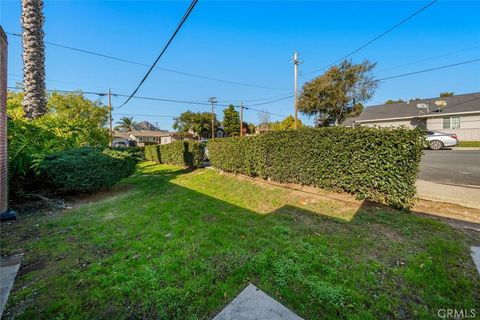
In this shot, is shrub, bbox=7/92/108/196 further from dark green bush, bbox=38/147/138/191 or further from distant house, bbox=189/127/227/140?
distant house, bbox=189/127/227/140

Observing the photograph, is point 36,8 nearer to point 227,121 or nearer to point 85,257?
point 85,257

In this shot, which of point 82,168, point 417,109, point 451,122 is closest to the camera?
point 82,168

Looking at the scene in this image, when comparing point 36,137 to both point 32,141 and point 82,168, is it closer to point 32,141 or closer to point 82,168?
point 32,141

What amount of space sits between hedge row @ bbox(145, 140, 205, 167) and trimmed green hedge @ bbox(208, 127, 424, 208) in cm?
607

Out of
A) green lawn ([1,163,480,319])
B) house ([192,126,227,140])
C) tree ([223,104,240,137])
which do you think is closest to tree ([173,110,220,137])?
house ([192,126,227,140])

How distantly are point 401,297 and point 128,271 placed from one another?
3095 millimetres

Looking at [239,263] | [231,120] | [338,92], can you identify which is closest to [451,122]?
[338,92]

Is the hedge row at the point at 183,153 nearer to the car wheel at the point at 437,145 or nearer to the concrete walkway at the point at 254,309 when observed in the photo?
the concrete walkway at the point at 254,309

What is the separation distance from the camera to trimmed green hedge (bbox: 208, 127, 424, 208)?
4.29 meters

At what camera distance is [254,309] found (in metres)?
2.06

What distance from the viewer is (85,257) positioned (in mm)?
3123

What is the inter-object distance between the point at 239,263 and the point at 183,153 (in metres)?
12.2

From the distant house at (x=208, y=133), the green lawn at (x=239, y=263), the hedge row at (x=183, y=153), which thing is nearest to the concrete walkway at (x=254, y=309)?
the green lawn at (x=239, y=263)

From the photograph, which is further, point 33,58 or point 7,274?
point 33,58
